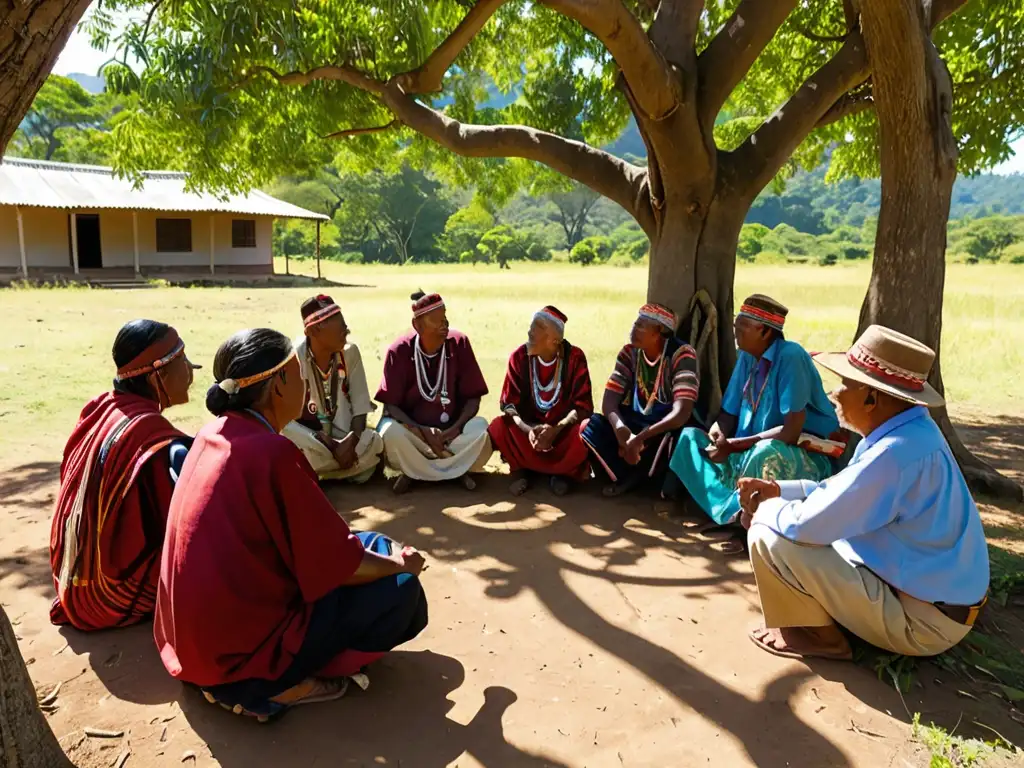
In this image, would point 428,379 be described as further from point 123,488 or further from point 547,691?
point 547,691

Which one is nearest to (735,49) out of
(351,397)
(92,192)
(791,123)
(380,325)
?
(791,123)

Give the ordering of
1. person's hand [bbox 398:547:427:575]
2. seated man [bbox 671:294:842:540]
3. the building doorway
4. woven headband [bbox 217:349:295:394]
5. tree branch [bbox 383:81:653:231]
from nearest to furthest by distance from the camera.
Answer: woven headband [bbox 217:349:295:394] < person's hand [bbox 398:547:427:575] < seated man [bbox 671:294:842:540] < tree branch [bbox 383:81:653:231] < the building doorway

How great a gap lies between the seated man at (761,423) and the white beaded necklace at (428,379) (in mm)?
1849

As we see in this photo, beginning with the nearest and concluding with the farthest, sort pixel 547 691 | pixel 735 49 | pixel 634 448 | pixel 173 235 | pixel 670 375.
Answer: pixel 547 691, pixel 634 448, pixel 670 375, pixel 735 49, pixel 173 235

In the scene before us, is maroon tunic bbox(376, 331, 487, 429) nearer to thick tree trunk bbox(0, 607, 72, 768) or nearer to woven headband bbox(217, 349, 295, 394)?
woven headband bbox(217, 349, 295, 394)

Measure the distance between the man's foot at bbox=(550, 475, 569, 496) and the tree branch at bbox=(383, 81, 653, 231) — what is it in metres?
2.41

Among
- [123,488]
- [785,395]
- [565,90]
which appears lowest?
[123,488]

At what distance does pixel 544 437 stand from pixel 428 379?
40.3 inches

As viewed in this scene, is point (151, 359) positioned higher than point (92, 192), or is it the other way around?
point (92, 192)

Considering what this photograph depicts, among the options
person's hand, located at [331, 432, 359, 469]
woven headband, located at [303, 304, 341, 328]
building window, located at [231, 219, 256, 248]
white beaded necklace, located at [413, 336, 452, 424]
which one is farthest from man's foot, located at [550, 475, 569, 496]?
building window, located at [231, 219, 256, 248]

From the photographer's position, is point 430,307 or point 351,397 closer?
point 430,307

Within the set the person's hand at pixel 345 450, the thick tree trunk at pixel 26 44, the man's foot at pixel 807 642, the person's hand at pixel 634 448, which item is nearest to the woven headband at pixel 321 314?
the person's hand at pixel 345 450

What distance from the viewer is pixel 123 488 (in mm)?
3105

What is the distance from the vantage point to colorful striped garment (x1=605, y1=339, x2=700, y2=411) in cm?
513
